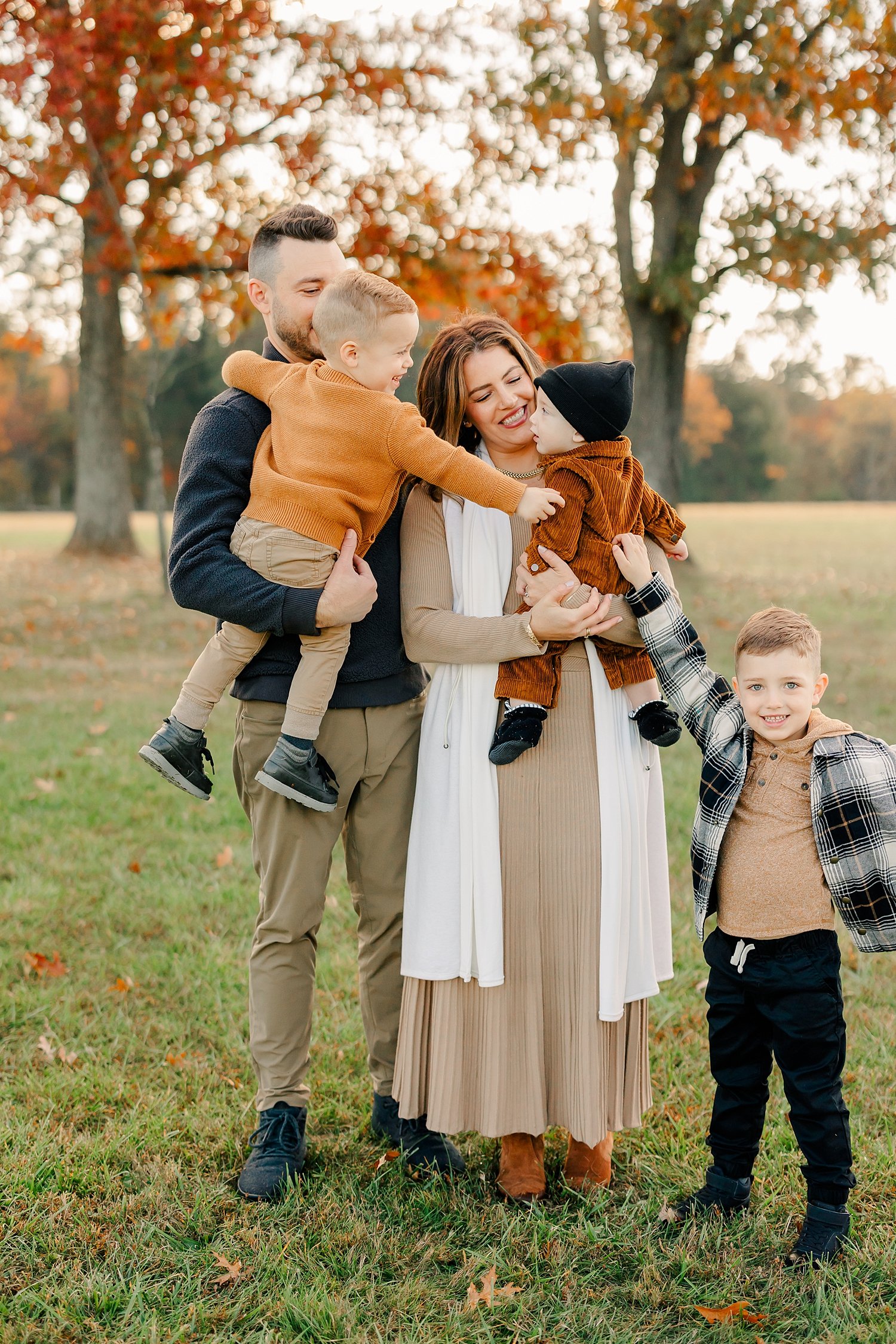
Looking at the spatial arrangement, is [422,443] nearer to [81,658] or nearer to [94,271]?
[81,658]

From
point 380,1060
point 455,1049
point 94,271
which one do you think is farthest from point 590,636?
point 94,271

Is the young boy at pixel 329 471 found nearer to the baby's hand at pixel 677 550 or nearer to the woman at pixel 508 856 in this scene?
the woman at pixel 508 856

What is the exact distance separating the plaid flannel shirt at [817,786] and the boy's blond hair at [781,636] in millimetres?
156

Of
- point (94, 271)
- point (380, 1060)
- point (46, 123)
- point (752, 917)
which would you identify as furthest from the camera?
point (94, 271)

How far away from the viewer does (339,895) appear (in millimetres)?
4969

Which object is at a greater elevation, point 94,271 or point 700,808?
point 94,271

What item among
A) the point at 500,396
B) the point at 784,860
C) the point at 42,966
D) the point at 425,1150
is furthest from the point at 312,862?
the point at 42,966

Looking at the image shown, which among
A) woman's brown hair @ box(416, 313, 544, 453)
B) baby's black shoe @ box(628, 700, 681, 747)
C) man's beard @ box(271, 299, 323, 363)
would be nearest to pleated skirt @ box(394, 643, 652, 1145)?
baby's black shoe @ box(628, 700, 681, 747)

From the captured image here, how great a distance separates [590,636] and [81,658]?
27.0ft

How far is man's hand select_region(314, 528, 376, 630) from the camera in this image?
8.77 ft

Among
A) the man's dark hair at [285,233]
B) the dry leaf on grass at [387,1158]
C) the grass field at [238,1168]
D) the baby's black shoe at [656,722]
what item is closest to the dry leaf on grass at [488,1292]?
the grass field at [238,1168]

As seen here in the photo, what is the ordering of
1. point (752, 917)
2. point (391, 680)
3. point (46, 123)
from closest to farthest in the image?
point (752, 917)
point (391, 680)
point (46, 123)

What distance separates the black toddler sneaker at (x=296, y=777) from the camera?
2709mm

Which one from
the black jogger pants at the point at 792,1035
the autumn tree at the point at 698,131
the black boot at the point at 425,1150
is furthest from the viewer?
the autumn tree at the point at 698,131
